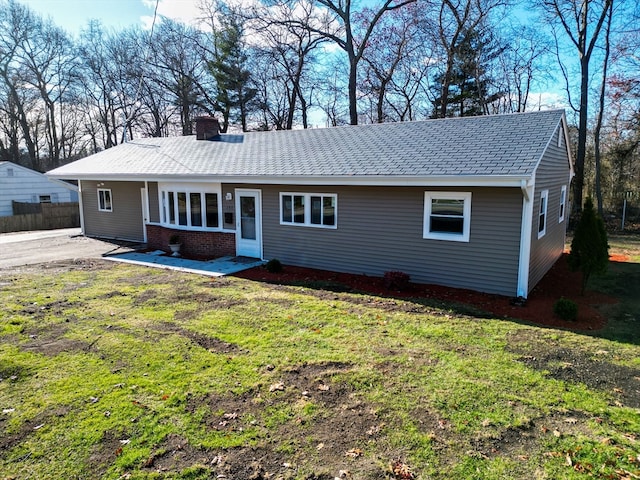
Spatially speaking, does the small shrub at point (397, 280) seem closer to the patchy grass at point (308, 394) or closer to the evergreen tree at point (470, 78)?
the patchy grass at point (308, 394)

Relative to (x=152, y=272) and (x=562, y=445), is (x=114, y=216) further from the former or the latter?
(x=562, y=445)

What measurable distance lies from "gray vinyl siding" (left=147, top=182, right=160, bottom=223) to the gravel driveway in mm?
1537

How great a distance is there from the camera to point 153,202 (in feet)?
51.8

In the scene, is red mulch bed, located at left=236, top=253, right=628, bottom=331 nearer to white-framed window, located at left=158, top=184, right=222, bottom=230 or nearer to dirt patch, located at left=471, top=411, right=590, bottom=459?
white-framed window, located at left=158, top=184, right=222, bottom=230

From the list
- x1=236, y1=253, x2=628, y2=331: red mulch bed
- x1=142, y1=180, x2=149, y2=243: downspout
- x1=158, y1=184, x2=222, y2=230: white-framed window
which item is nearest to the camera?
x1=236, y1=253, x2=628, y2=331: red mulch bed

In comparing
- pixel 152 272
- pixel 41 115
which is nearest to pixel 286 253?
pixel 152 272

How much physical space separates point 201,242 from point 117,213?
605 centimetres

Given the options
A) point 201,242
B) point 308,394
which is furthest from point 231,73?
point 308,394

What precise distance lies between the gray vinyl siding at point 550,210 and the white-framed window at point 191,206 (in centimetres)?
958

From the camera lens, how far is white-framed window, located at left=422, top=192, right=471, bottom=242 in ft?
30.3

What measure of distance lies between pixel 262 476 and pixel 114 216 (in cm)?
1691

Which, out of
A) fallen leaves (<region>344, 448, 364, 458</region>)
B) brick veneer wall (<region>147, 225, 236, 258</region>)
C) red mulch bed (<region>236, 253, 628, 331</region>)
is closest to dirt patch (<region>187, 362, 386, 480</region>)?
fallen leaves (<region>344, 448, 364, 458</region>)

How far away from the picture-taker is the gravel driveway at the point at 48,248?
13227 mm

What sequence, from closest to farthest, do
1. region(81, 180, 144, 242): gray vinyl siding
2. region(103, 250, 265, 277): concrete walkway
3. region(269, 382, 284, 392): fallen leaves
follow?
1. region(269, 382, 284, 392): fallen leaves
2. region(103, 250, 265, 277): concrete walkway
3. region(81, 180, 144, 242): gray vinyl siding
